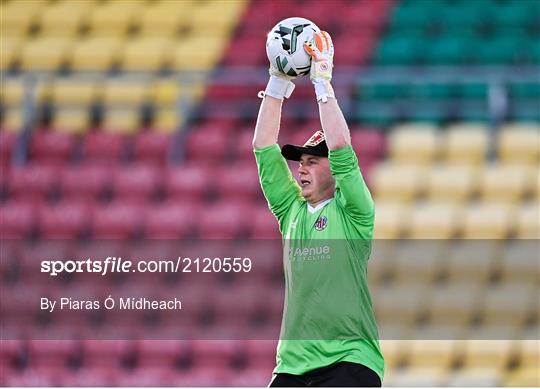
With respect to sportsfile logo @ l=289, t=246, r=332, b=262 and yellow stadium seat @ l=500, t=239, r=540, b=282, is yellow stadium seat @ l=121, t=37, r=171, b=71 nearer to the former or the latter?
yellow stadium seat @ l=500, t=239, r=540, b=282

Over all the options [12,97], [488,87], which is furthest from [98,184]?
[488,87]

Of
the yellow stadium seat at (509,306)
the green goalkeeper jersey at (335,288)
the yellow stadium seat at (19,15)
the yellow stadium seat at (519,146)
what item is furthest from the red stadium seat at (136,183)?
the green goalkeeper jersey at (335,288)

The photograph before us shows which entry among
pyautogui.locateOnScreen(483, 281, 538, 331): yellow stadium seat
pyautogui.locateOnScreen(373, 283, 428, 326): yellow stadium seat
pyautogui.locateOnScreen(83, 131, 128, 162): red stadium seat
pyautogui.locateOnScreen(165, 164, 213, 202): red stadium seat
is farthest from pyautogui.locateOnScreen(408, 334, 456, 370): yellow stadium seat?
pyautogui.locateOnScreen(83, 131, 128, 162): red stadium seat

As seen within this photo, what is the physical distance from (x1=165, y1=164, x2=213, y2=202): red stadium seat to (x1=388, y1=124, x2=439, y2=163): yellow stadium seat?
1649 millimetres

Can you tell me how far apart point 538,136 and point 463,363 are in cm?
218

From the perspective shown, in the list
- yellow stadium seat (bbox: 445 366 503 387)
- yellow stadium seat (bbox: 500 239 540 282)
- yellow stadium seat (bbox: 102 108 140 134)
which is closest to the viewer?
yellow stadium seat (bbox: 445 366 503 387)

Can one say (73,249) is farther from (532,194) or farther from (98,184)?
(532,194)

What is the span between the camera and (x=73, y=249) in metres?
9.91

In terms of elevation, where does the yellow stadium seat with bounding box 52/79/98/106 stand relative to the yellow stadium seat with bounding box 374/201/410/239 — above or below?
above

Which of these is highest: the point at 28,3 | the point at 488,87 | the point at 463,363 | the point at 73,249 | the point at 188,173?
the point at 28,3

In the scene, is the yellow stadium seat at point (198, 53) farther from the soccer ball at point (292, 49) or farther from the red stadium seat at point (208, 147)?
the soccer ball at point (292, 49)

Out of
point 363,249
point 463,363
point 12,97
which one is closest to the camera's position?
point 363,249

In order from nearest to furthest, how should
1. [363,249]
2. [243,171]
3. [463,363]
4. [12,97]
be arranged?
[363,249]
[463,363]
[243,171]
[12,97]

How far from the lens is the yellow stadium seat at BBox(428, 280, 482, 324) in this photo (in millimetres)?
9242
